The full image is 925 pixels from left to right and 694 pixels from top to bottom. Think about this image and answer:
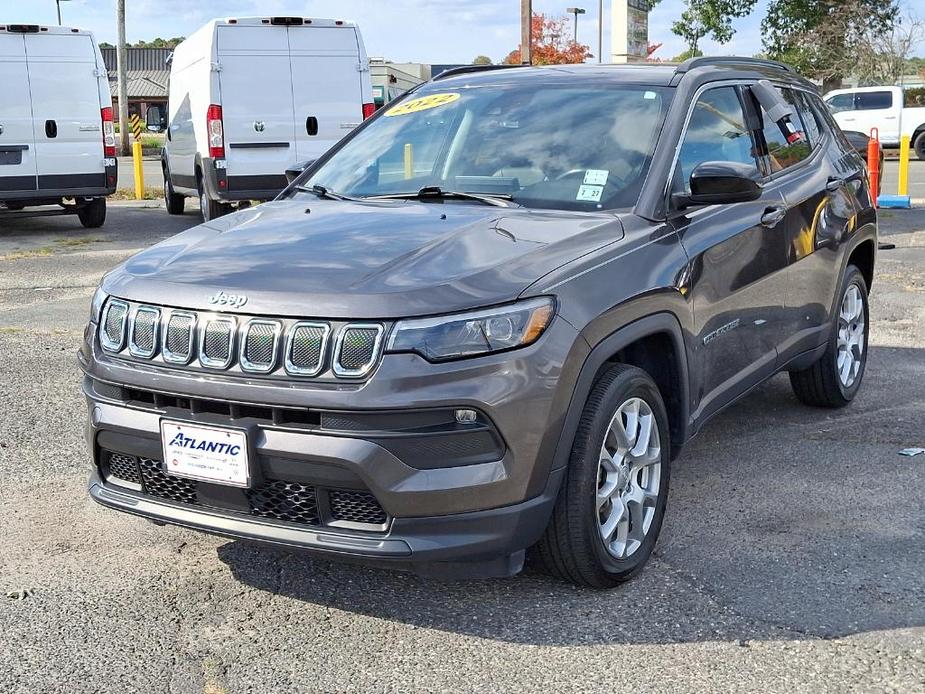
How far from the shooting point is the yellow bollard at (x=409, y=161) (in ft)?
15.1

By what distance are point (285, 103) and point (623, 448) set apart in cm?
1093

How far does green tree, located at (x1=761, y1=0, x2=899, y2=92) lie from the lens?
127 feet

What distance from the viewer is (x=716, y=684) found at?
313 centimetres

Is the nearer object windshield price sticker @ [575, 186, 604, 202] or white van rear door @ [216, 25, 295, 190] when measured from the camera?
windshield price sticker @ [575, 186, 604, 202]

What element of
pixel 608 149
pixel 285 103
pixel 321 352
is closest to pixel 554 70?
pixel 608 149

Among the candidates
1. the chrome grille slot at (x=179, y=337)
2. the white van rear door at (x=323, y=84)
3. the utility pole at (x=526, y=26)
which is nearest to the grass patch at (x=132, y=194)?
the utility pole at (x=526, y=26)

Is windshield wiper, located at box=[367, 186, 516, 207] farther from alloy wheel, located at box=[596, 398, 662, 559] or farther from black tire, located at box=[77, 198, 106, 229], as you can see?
black tire, located at box=[77, 198, 106, 229]

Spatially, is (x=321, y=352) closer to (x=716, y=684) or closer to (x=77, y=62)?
(x=716, y=684)

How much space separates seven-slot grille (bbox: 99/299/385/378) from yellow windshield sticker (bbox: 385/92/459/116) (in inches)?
78.1

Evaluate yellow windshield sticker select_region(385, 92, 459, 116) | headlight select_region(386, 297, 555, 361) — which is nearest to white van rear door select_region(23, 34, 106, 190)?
yellow windshield sticker select_region(385, 92, 459, 116)

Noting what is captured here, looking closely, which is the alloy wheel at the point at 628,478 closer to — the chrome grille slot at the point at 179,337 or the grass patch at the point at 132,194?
the chrome grille slot at the point at 179,337

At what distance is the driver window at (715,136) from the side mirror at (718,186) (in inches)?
5.4

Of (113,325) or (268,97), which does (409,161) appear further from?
(268,97)

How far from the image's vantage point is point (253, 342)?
10.6 feet
